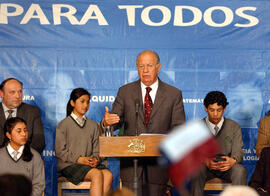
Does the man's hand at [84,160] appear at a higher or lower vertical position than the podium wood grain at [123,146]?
lower

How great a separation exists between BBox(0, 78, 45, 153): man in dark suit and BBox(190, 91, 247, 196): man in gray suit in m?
1.84

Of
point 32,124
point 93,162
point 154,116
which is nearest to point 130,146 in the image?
point 154,116

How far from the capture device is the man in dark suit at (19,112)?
5.47 m

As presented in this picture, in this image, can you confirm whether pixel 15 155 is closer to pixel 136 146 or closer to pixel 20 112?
pixel 20 112

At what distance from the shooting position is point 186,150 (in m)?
1.67

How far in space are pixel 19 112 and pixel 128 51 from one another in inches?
67.2

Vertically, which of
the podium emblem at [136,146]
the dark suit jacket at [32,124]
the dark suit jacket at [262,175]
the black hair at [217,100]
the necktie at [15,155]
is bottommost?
the dark suit jacket at [262,175]

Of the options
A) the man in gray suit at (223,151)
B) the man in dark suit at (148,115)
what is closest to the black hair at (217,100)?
the man in gray suit at (223,151)

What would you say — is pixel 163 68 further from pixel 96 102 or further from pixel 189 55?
pixel 96 102

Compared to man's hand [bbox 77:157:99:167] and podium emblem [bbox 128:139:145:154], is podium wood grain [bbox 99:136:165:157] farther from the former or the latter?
man's hand [bbox 77:157:99:167]

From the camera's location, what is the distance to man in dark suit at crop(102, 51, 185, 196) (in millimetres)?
4484

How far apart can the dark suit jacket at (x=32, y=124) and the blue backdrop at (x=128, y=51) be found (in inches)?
31.8

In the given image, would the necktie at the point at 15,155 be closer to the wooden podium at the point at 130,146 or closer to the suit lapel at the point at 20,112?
the suit lapel at the point at 20,112

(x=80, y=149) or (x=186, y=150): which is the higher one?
(x=186, y=150)
